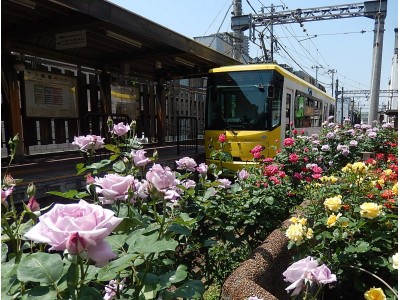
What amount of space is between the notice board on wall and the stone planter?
6854mm

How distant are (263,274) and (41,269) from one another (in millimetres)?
1606

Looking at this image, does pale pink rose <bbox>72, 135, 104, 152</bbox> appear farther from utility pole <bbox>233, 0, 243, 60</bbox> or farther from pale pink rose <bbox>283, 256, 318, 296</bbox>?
utility pole <bbox>233, 0, 243, 60</bbox>

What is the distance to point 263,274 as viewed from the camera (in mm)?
2191

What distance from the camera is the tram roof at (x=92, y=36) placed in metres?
5.47

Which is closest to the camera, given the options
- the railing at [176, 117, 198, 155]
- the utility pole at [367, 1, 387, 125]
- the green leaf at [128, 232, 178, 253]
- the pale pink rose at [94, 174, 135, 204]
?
the green leaf at [128, 232, 178, 253]

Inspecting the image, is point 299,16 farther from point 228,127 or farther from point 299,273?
point 299,273

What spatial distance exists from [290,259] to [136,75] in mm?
9292

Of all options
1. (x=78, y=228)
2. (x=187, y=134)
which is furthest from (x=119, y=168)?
(x=187, y=134)

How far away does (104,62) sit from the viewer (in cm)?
934

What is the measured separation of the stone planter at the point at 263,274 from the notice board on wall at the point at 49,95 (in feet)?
22.5

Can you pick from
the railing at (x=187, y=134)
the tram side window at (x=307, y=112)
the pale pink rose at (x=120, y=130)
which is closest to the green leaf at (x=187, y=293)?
the pale pink rose at (x=120, y=130)

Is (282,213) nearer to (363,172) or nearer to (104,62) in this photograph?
(363,172)

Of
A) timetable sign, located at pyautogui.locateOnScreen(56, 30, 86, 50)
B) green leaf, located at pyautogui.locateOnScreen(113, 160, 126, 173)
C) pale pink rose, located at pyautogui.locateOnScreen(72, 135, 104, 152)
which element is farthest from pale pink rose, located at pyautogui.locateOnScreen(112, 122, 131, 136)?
timetable sign, located at pyautogui.locateOnScreen(56, 30, 86, 50)

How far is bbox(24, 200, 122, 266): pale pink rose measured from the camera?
32.1 inches
